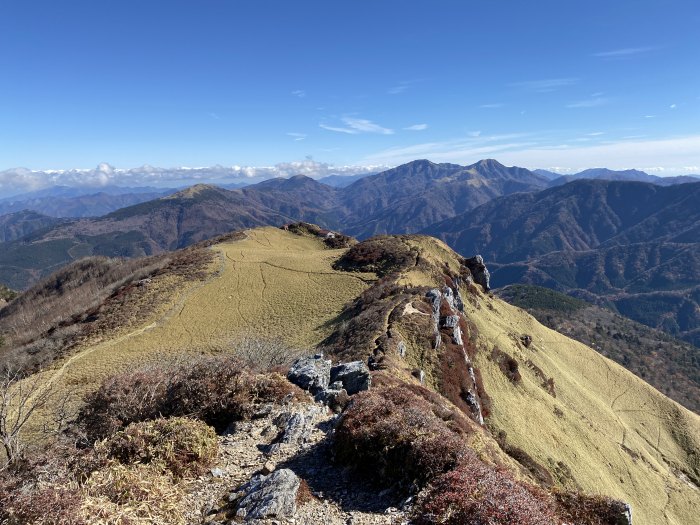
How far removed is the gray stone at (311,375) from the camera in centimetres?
2334

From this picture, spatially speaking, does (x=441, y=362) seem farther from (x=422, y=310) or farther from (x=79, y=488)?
(x=79, y=488)

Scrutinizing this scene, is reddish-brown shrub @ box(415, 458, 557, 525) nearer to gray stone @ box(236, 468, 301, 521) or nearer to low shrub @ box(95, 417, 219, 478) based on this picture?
gray stone @ box(236, 468, 301, 521)

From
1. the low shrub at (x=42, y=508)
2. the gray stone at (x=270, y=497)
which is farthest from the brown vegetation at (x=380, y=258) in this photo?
the low shrub at (x=42, y=508)

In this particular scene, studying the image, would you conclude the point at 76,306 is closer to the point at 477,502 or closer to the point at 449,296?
the point at 449,296

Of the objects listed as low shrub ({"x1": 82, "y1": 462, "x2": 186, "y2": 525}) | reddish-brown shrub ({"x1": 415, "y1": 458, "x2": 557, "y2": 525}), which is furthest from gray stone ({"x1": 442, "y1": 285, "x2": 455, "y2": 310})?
low shrub ({"x1": 82, "y1": 462, "x2": 186, "y2": 525})

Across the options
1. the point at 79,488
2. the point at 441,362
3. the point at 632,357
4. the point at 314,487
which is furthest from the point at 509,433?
the point at 632,357

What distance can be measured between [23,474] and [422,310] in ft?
133

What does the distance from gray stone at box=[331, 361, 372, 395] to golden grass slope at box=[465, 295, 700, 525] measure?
23165mm

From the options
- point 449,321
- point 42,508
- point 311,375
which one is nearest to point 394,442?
point 42,508

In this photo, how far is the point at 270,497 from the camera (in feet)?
36.7

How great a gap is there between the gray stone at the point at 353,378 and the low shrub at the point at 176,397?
7201 mm

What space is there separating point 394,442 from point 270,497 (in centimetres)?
432

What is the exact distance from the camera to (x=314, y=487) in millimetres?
12922

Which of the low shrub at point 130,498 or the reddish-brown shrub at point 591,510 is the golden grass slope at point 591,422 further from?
the low shrub at point 130,498
